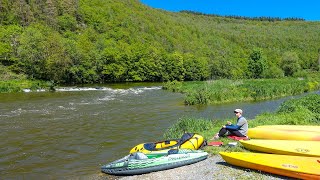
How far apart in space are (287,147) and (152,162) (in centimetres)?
502

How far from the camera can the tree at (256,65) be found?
315 ft

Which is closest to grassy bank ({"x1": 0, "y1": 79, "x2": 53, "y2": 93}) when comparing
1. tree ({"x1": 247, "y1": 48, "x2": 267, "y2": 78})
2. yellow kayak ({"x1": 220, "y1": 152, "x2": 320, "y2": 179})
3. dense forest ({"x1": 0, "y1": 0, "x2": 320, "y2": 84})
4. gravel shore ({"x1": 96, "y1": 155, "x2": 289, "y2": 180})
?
dense forest ({"x1": 0, "y1": 0, "x2": 320, "y2": 84})

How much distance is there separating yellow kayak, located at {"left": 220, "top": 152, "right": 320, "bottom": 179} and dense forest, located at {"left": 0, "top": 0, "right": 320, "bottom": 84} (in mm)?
49016

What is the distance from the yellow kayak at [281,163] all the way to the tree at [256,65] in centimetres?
8768

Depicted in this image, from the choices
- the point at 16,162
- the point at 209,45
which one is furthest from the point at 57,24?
the point at 16,162

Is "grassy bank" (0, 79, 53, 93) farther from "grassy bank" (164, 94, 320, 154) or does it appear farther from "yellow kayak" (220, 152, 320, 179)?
"yellow kayak" (220, 152, 320, 179)

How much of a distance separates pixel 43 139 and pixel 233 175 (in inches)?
470

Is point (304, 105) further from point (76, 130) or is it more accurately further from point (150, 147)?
point (76, 130)

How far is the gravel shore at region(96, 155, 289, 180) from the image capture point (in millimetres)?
10328

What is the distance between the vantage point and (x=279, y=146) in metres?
12.3

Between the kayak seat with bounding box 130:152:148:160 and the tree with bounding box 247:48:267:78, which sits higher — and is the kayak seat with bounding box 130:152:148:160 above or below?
below

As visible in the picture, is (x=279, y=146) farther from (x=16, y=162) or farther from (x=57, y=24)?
(x=57, y=24)

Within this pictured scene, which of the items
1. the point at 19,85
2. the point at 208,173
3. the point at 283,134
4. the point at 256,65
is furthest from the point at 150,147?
the point at 256,65

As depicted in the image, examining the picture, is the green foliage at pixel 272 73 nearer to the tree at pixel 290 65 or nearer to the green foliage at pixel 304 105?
the tree at pixel 290 65
